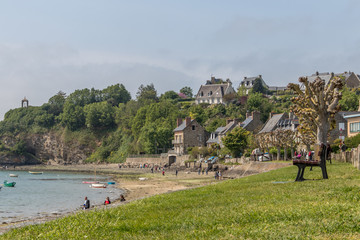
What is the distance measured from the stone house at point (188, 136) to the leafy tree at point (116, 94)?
77.1m

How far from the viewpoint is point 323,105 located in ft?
76.1

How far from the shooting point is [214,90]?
133 m

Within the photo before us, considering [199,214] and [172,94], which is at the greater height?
[172,94]

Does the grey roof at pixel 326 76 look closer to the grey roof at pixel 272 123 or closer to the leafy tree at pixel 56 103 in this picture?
the grey roof at pixel 272 123

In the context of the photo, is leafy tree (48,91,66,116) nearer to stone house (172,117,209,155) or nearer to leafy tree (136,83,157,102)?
leafy tree (136,83,157,102)

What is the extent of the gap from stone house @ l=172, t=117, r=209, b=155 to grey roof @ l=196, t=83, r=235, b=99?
33189 millimetres

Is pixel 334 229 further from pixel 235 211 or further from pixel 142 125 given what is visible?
pixel 142 125

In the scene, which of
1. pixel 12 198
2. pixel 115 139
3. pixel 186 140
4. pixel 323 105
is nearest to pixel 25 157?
pixel 115 139

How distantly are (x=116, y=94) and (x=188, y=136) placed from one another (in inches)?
3189

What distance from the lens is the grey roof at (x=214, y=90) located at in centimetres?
13075

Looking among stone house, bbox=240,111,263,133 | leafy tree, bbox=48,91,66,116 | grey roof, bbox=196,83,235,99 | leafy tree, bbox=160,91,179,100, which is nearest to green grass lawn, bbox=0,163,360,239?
stone house, bbox=240,111,263,133

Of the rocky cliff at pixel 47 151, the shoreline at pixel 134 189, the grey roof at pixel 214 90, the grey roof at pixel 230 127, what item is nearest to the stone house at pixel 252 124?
the grey roof at pixel 230 127

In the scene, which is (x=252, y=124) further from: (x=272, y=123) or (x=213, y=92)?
(x=213, y=92)

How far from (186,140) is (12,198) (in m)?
54.6
